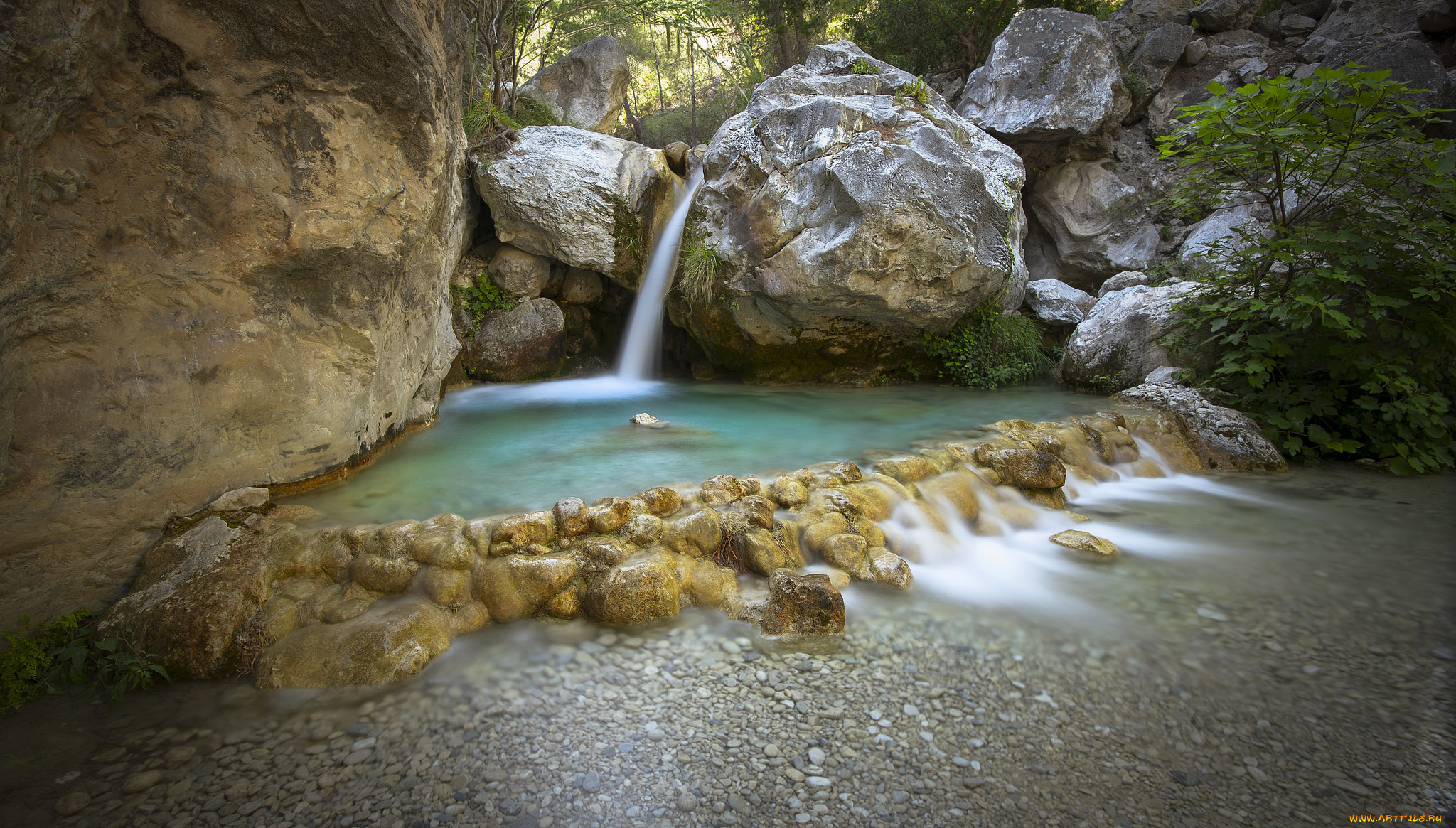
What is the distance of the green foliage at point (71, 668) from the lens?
213 centimetres

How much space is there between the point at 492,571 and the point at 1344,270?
19.6 feet

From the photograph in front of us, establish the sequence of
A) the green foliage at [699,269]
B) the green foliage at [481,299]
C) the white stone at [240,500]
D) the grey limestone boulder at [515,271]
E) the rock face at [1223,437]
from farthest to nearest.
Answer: the grey limestone boulder at [515,271] → the green foliage at [481,299] → the green foliage at [699,269] → the rock face at [1223,437] → the white stone at [240,500]

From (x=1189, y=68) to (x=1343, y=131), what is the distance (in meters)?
8.86

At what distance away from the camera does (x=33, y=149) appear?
2.25m

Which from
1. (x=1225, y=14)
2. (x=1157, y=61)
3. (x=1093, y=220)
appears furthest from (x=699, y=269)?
(x=1225, y=14)

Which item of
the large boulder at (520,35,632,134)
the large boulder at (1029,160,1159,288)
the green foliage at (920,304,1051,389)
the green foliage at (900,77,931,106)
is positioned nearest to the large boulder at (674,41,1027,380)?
the green foliage at (900,77,931,106)

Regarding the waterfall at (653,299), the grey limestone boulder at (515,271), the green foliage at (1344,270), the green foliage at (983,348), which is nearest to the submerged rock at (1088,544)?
the green foliage at (1344,270)

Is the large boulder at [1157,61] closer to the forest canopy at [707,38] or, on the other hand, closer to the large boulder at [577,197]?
the forest canopy at [707,38]

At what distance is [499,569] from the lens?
272cm

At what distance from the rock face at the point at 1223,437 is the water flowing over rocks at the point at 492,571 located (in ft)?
7.88

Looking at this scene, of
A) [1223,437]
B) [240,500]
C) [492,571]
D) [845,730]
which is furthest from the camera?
[1223,437]

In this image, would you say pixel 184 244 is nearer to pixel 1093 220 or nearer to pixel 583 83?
pixel 583 83

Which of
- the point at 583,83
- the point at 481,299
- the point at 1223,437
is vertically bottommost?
the point at 1223,437

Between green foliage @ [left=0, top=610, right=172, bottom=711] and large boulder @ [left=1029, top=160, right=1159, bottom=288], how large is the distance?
1264cm
